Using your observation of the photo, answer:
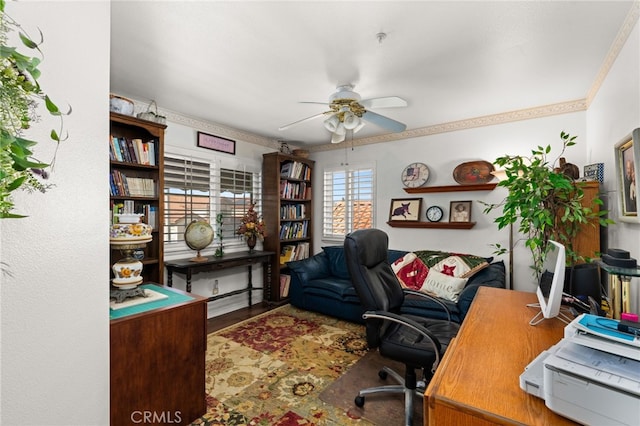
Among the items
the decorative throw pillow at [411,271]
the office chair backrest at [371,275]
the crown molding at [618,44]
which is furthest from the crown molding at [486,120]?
the office chair backrest at [371,275]

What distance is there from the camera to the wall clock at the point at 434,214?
12.1 feet

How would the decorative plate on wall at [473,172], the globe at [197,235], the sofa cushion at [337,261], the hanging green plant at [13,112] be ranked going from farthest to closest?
1. the sofa cushion at [337,261]
2. the decorative plate on wall at [473,172]
3. the globe at [197,235]
4. the hanging green plant at [13,112]

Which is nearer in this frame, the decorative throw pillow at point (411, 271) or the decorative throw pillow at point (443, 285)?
the decorative throw pillow at point (443, 285)

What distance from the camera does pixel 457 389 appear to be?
860mm

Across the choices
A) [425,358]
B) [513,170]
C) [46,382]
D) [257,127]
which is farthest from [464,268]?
[46,382]

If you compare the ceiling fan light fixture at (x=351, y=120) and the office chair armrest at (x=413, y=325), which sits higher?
the ceiling fan light fixture at (x=351, y=120)

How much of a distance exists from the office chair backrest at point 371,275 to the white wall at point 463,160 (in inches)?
69.2

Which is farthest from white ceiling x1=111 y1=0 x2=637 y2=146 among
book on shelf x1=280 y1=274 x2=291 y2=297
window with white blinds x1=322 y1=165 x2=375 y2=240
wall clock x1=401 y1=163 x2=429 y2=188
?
book on shelf x1=280 y1=274 x2=291 y2=297

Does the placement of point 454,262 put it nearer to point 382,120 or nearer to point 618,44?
point 382,120

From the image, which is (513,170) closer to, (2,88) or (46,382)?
(2,88)

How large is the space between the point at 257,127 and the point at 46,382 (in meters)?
3.29

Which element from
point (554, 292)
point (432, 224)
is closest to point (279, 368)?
point (554, 292)

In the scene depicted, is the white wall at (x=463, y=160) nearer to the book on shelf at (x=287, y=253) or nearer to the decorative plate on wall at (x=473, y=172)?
the decorative plate on wall at (x=473, y=172)

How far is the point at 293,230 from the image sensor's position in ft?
14.8
